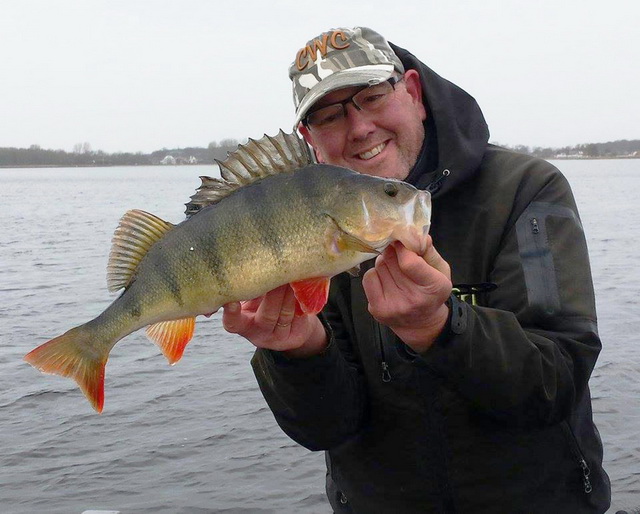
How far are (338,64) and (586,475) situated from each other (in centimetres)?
211

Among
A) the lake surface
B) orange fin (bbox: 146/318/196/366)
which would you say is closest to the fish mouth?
orange fin (bbox: 146/318/196/366)

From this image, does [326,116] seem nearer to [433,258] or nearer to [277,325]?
[277,325]

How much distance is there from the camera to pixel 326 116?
133 inches

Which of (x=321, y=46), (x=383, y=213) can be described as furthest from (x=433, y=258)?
(x=321, y=46)

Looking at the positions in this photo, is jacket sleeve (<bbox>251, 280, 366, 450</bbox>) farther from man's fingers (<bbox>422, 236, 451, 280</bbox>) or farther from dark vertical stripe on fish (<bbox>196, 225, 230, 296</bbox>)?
man's fingers (<bbox>422, 236, 451, 280</bbox>)

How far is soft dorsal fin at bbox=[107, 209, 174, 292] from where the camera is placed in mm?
2912

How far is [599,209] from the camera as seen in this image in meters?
30.5

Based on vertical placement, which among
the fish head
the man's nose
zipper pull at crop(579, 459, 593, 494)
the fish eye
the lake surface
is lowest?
the lake surface

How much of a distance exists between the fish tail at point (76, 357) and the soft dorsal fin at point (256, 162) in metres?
0.73

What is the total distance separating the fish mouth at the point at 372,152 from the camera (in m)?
3.38

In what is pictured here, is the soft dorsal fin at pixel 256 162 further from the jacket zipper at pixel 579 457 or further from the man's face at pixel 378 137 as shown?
the jacket zipper at pixel 579 457

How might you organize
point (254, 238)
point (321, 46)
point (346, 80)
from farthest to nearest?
point (321, 46), point (346, 80), point (254, 238)

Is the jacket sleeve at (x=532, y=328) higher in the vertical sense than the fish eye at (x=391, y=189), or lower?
lower

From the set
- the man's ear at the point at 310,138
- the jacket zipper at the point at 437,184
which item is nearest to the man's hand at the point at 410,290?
the jacket zipper at the point at 437,184
